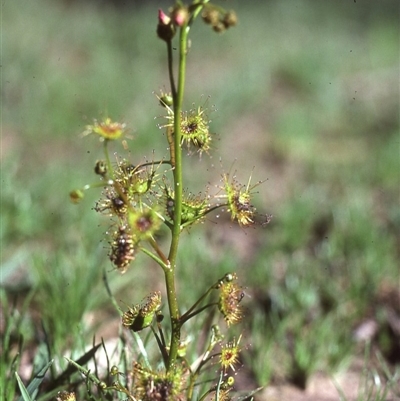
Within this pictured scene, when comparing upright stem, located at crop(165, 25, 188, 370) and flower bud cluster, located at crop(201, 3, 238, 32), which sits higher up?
flower bud cluster, located at crop(201, 3, 238, 32)

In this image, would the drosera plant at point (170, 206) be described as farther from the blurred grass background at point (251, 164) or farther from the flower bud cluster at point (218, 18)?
the blurred grass background at point (251, 164)

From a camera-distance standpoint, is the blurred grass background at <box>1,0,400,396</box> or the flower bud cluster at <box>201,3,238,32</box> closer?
the flower bud cluster at <box>201,3,238,32</box>

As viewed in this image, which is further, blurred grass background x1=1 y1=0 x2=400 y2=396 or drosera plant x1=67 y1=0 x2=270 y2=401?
blurred grass background x1=1 y1=0 x2=400 y2=396

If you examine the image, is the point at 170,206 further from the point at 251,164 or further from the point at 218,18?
the point at 251,164

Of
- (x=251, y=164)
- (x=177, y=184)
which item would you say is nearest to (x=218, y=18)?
(x=177, y=184)

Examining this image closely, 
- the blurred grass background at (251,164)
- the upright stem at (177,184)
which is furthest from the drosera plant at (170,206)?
the blurred grass background at (251,164)

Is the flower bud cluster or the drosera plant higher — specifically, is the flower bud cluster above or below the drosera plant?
above

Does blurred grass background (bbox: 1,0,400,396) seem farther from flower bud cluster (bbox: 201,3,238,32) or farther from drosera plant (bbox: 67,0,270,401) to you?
flower bud cluster (bbox: 201,3,238,32)

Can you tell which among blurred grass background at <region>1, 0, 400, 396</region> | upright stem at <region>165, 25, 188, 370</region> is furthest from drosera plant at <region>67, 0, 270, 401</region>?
blurred grass background at <region>1, 0, 400, 396</region>

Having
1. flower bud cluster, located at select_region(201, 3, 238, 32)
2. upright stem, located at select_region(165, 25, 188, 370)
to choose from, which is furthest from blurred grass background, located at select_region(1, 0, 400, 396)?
flower bud cluster, located at select_region(201, 3, 238, 32)

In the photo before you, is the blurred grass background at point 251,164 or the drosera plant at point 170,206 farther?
the blurred grass background at point 251,164

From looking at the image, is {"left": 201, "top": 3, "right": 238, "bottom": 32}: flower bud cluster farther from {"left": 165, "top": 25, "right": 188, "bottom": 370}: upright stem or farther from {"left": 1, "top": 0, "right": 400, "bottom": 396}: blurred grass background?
{"left": 1, "top": 0, "right": 400, "bottom": 396}: blurred grass background
